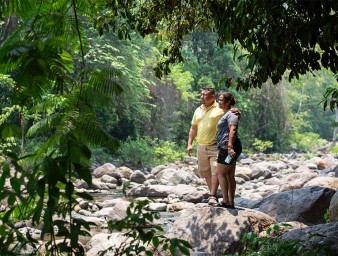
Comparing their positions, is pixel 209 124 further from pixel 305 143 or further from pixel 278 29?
pixel 305 143

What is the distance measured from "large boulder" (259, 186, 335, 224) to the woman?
1.72 metres

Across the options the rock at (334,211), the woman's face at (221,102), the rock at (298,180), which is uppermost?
the woman's face at (221,102)

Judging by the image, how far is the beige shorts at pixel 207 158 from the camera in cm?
773

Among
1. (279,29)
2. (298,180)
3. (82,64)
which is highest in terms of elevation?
(279,29)

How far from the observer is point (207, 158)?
7.80m

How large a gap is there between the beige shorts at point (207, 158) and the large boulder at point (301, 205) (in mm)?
1658

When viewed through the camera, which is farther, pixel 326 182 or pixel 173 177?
pixel 173 177

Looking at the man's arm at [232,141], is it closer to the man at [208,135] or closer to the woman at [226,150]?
the woman at [226,150]

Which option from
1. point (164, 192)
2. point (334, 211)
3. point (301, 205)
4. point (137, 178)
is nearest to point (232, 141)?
point (334, 211)

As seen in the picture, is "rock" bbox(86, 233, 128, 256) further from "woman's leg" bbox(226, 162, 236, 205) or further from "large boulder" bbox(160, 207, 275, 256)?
"woman's leg" bbox(226, 162, 236, 205)

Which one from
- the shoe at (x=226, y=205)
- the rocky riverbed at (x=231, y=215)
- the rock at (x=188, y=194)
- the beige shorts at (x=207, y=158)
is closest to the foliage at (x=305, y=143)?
the rocky riverbed at (x=231, y=215)

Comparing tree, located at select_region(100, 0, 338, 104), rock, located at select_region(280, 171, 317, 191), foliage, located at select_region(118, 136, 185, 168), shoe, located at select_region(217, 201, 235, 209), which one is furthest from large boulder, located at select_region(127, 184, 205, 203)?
tree, located at select_region(100, 0, 338, 104)

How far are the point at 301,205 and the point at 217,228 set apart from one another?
2.37 m

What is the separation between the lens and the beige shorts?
773 centimetres
